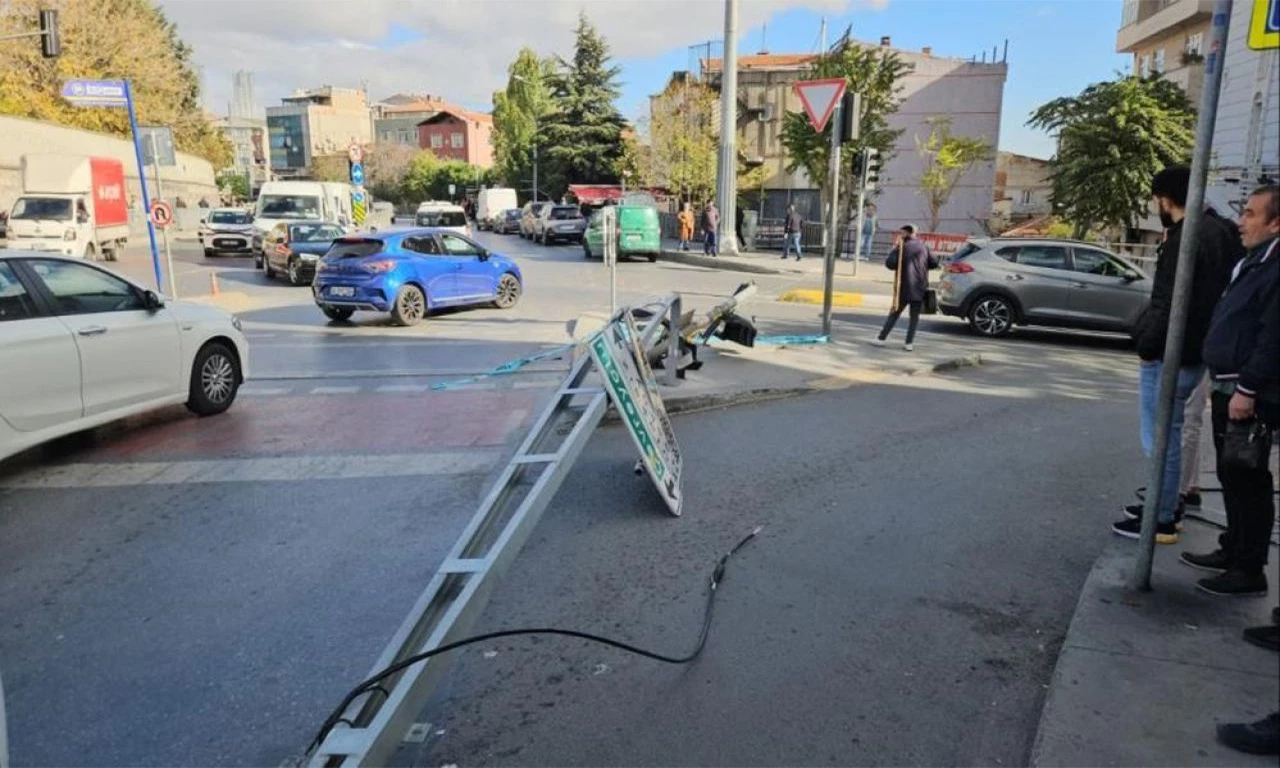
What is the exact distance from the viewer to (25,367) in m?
6.24

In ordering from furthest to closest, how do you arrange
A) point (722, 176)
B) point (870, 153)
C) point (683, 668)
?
point (722, 176) < point (870, 153) < point (683, 668)

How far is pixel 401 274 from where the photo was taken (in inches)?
588

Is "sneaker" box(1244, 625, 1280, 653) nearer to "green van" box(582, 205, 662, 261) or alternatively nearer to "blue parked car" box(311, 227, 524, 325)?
"blue parked car" box(311, 227, 524, 325)

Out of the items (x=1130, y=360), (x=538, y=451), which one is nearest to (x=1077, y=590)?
(x=538, y=451)

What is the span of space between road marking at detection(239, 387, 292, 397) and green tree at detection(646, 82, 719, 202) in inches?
1338

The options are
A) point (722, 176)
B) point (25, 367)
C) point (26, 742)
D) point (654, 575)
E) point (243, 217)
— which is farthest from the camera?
point (243, 217)

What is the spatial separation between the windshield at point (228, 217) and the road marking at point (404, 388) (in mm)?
27403

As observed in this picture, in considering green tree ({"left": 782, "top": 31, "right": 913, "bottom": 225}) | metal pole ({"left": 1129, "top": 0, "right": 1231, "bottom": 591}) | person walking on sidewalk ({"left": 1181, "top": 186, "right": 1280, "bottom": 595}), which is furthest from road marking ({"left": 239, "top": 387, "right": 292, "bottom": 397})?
green tree ({"left": 782, "top": 31, "right": 913, "bottom": 225})

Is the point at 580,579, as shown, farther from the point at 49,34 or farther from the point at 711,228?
the point at 49,34

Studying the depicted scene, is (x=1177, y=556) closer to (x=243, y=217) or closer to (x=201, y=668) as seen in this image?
(x=201, y=668)

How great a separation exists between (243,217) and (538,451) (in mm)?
33381

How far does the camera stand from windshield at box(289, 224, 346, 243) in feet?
73.7

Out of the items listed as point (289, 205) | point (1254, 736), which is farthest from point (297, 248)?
point (1254, 736)

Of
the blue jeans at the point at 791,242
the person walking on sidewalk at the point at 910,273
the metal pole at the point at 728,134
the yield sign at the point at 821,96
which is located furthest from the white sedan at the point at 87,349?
the blue jeans at the point at 791,242
